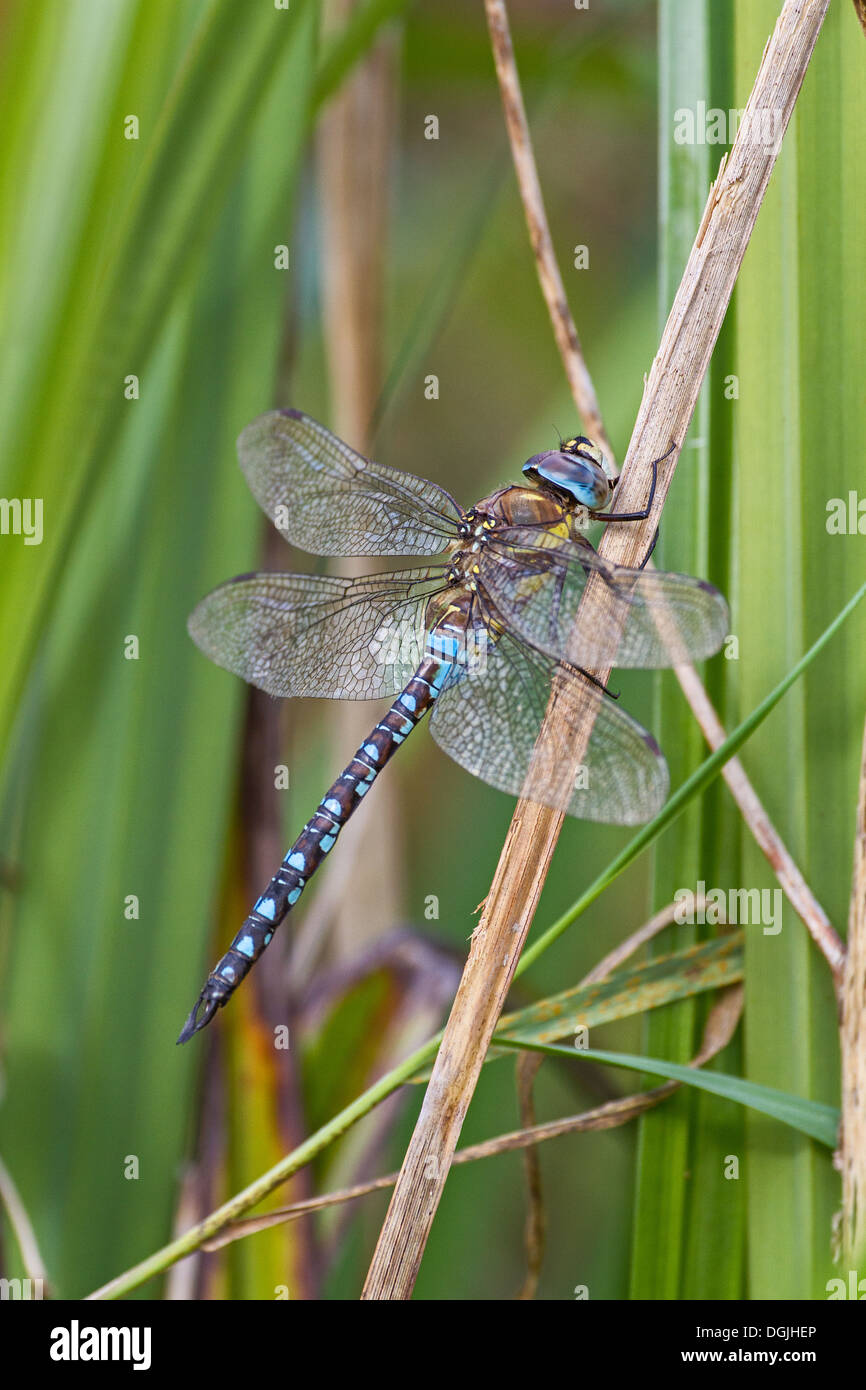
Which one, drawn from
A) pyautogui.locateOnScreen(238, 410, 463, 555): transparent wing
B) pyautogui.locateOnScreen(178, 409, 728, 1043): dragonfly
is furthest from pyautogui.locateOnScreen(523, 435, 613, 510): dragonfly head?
pyautogui.locateOnScreen(238, 410, 463, 555): transparent wing

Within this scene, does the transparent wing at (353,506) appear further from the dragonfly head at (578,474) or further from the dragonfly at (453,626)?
the dragonfly head at (578,474)

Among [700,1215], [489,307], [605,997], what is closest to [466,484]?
[489,307]

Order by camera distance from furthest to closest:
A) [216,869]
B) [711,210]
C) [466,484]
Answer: [466,484]
[216,869]
[711,210]

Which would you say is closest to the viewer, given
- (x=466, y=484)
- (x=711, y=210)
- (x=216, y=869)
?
(x=711, y=210)

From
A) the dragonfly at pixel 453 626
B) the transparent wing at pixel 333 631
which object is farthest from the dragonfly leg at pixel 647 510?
the transparent wing at pixel 333 631

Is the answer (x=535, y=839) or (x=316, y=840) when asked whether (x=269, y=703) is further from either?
(x=535, y=839)
